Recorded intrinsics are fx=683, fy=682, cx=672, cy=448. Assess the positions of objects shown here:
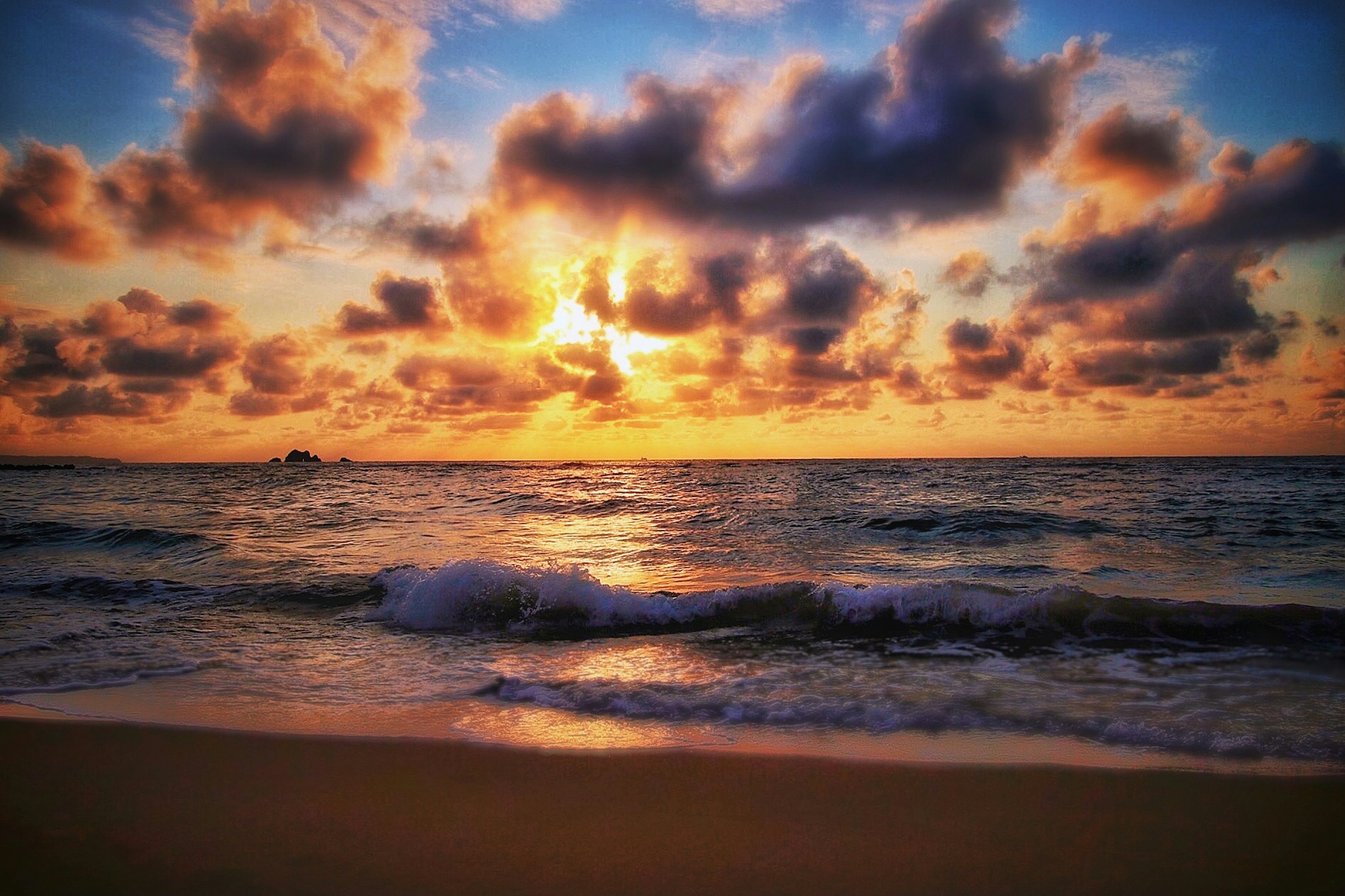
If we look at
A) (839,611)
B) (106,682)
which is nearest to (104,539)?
(106,682)

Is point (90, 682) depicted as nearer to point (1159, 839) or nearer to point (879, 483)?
A: point (1159, 839)

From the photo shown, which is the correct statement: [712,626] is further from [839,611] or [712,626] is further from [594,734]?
[594,734]

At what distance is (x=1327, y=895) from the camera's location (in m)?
2.75

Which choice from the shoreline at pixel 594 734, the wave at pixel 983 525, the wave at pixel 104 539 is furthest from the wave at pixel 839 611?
the wave at pixel 104 539

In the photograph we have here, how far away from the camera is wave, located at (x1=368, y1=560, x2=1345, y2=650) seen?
296 inches

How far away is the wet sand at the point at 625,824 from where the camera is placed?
2812mm

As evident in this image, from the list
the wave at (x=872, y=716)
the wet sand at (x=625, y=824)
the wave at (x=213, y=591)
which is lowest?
the wave at (x=213, y=591)

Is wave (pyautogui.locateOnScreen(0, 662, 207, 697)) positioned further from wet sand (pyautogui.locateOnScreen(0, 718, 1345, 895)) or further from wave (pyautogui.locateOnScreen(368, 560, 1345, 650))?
wave (pyautogui.locateOnScreen(368, 560, 1345, 650))

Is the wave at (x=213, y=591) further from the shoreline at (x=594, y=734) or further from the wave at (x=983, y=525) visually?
the wave at (x=983, y=525)

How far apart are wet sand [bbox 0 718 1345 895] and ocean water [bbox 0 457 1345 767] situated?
1.87ft

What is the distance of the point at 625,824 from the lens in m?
3.26

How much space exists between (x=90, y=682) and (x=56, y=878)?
3.69m

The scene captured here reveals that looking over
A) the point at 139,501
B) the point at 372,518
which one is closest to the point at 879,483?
the point at 372,518

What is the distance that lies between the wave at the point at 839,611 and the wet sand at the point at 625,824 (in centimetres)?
407
